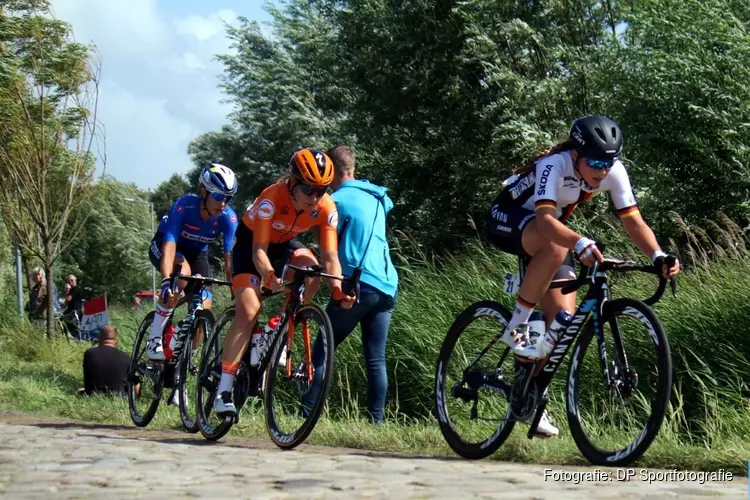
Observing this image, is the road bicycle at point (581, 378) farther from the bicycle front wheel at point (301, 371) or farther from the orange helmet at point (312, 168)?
the orange helmet at point (312, 168)

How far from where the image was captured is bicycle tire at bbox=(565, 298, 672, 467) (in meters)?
5.58

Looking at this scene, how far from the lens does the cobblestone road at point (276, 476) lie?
493 cm

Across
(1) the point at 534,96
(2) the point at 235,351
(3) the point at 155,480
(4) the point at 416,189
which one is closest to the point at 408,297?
(2) the point at 235,351

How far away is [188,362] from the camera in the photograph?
9445 mm

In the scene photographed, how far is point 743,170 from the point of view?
1642cm

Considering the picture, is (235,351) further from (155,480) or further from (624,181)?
(624,181)

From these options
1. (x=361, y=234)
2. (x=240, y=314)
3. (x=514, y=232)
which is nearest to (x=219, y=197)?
(x=361, y=234)

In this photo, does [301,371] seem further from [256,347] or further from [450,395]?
[450,395]

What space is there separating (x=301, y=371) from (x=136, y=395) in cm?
305

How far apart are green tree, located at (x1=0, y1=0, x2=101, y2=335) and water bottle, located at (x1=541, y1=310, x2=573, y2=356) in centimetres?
1348

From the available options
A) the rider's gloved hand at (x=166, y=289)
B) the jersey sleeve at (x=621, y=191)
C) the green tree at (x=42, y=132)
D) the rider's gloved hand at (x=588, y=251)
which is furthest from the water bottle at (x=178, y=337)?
the green tree at (x=42, y=132)

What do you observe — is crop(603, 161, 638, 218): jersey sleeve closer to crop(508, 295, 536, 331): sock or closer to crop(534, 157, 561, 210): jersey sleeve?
crop(534, 157, 561, 210): jersey sleeve

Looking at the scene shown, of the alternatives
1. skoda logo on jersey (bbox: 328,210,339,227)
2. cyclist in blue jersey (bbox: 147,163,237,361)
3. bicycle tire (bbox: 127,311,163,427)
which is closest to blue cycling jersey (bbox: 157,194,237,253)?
cyclist in blue jersey (bbox: 147,163,237,361)

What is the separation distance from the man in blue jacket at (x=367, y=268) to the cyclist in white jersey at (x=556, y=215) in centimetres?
231
